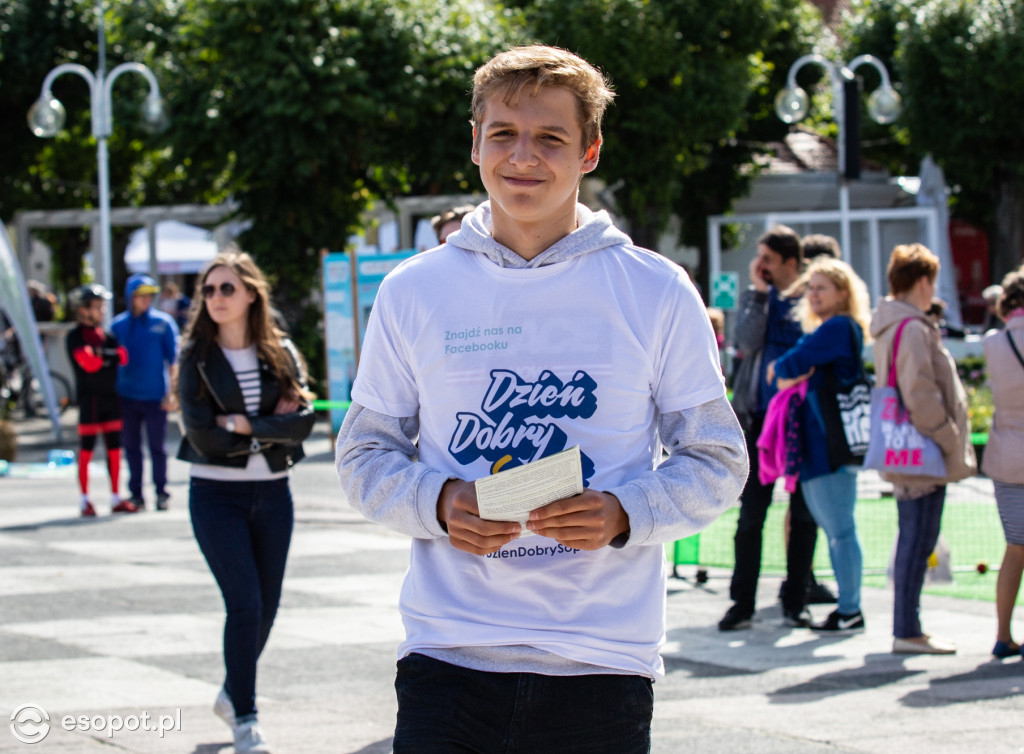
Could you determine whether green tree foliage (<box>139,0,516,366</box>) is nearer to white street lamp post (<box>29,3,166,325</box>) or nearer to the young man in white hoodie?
white street lamp post (<box>29,3,166,325</box>)

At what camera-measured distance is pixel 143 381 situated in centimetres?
1266

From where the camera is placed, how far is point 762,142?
33.3 meters

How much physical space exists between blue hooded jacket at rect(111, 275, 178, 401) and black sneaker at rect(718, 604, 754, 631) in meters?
6.78

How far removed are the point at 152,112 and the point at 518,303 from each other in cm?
1714

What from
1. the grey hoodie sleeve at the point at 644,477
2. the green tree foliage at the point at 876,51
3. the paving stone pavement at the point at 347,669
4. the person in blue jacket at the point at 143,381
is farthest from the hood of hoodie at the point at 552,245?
the green tree foliage at the point at 876,51

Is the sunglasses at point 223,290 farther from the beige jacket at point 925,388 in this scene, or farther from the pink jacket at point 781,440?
the beige jacket at point 925,388

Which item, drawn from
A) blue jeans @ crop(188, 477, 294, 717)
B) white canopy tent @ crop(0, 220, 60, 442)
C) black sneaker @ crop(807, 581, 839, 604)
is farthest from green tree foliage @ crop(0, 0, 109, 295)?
blue jeans @ crop(188, 477, 294, 717)

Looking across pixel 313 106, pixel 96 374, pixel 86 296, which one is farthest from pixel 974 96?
pixel 96 374

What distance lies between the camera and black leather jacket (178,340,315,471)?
18.1 feet

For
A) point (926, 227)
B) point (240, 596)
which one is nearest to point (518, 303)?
point (240, 596)

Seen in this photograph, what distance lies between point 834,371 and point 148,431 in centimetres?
747

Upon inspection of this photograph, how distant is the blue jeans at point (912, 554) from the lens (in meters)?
6.83

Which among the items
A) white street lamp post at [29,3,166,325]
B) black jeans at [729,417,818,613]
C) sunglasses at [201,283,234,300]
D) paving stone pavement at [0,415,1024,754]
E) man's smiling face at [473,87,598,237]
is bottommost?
paving stone pavement at [0,415,1024,754]

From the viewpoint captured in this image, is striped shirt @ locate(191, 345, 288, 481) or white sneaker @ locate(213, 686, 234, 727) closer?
white sneaker @ locate(213, 686, 234, 727)
